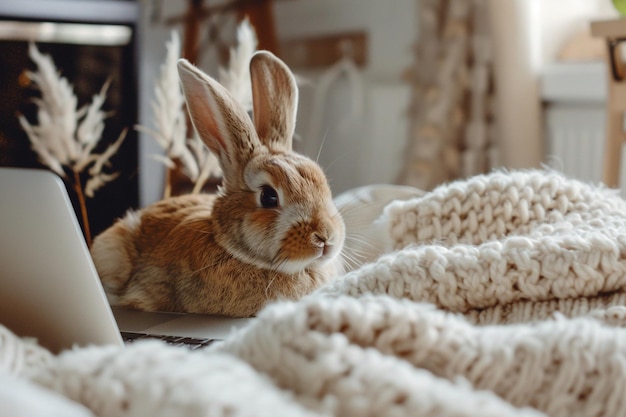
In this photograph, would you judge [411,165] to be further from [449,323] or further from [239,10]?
[449,323]

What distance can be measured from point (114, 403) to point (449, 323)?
223 millimetres

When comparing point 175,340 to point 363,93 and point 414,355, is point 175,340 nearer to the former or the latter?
point 414,355

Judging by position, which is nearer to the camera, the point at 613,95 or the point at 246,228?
the point at 246,228

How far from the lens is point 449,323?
0.50 meters

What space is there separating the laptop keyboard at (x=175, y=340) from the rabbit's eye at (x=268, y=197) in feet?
0.65

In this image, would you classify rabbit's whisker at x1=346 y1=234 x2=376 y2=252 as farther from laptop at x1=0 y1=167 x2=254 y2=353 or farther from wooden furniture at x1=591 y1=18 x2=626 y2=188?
wooden furniture at x1=591 y1=18 x2=626 y2=188

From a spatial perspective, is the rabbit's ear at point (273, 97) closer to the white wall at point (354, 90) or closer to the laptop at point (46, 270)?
the laptop at point (46, 270)

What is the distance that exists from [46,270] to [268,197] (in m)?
0.35

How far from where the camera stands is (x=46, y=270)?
1.94ft

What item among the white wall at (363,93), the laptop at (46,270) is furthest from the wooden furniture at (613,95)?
the laptop at (46,270)

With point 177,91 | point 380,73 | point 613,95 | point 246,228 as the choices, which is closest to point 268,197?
point 246,228

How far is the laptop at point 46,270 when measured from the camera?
584mm

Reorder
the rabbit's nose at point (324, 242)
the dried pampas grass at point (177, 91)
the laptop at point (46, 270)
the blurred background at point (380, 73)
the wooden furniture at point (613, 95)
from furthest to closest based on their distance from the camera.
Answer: the blurred background at point (380, 73) < the wooden furniture at point (613, 95) < the dried pampas grass at point (177, 91) < the rabbit's nose at point (324, 242) < the laptop at point (46, 270)

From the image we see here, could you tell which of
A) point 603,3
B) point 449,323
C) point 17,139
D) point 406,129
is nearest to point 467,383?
point 449,323
